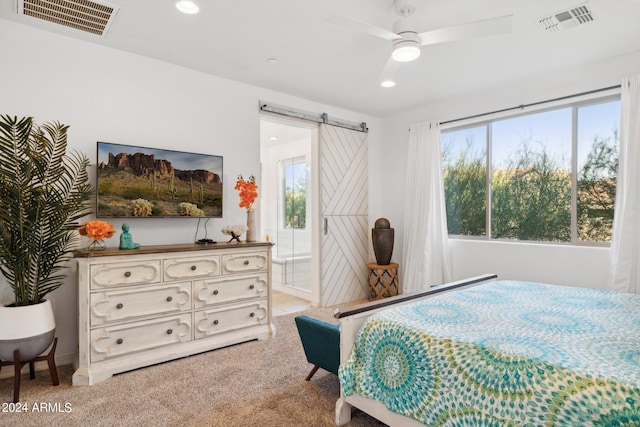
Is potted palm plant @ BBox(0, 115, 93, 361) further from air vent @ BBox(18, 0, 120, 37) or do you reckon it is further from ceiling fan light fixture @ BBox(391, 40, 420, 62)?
ceiling fan light fixture @ BBox(391, 40, 420, 62)

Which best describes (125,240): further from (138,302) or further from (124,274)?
(138,302)

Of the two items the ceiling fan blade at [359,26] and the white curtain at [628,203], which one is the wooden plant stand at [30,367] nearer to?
the ceiling fan blade at [359,26]

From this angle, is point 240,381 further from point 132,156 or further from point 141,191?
point 132,156

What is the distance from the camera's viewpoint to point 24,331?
2371mm

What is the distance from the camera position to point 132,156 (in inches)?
125

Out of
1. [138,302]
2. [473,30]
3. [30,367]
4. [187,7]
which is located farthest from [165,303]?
[473,30]

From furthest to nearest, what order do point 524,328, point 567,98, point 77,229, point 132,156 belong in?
point 567,98 → point 132,156 → point 77,229 → point 524,328

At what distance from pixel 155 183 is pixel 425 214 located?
10.7 feet

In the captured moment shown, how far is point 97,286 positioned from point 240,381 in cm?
126

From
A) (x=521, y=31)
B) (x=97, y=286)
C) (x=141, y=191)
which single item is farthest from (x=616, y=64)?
(x=97, y=286)

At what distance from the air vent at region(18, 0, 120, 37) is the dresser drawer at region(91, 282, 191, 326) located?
2042 mm

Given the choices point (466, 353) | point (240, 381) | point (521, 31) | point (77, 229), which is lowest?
point (240, 381)

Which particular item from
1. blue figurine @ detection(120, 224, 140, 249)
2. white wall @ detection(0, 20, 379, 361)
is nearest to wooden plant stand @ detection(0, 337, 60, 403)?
white wall @ detection(0, 20, 379, 361)

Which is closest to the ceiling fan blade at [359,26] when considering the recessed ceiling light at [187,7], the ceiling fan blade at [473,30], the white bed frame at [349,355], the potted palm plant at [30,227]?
the ceiling fan blade at [473,30]
